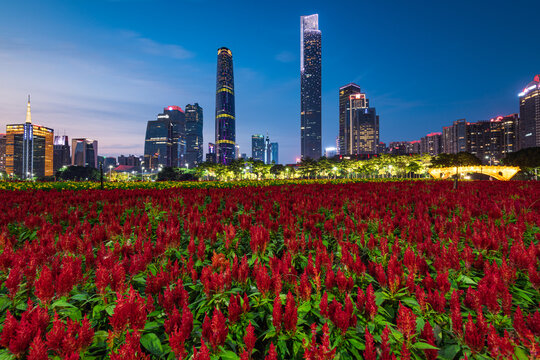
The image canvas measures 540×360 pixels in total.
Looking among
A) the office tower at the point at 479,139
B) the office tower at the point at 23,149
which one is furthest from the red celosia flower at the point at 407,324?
the office tower at the point at 479,139

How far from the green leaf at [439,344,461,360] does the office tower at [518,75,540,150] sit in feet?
738

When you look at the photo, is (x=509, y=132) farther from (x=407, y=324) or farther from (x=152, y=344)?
(x=152, y=344)

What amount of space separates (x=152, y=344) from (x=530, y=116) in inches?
9561

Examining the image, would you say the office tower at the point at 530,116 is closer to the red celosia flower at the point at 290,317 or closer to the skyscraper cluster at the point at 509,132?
the skyscraper cluster at the point at 509,132

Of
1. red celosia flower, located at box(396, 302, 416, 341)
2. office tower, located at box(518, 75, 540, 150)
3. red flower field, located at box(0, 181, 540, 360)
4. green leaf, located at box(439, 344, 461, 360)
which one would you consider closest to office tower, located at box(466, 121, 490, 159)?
office tower, located at box(518, 75, 540, 150)

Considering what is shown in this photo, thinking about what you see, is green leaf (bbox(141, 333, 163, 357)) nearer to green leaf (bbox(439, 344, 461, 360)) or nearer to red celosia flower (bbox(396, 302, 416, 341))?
red celosia flower (bbox(396, 302, 416, 341))

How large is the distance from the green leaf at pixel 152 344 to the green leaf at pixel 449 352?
195cm

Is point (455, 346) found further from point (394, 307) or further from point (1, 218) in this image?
point (1, 218)

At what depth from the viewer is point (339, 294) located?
2393 mm

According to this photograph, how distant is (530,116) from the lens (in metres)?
165

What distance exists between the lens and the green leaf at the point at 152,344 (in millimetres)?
1699

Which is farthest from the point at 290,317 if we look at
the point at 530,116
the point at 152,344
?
the point at 530,116

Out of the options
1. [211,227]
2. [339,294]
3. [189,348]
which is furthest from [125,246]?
[339,294]

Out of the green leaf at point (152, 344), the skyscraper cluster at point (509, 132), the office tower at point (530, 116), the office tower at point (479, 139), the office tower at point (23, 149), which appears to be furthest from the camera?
the office tower at point (479, 139)
